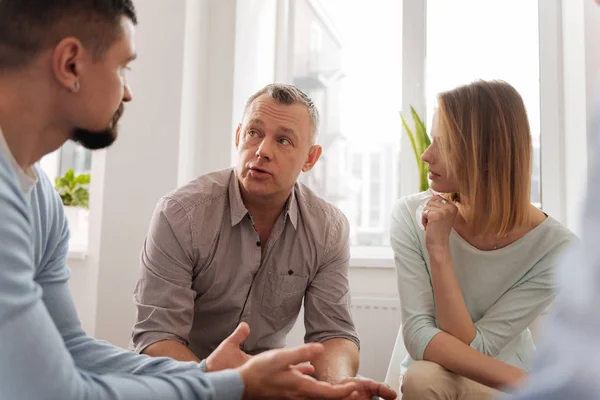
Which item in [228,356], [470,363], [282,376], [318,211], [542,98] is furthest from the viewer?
[542,98]

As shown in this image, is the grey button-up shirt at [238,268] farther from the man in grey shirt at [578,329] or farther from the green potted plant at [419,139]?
the man in grey shirt at [578,329]

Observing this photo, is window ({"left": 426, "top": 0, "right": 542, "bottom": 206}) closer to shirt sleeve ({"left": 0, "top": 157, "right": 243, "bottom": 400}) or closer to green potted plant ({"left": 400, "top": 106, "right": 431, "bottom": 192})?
green potted plant ({"left": 400, "top": 106, "right": 431, "bottom": 192})

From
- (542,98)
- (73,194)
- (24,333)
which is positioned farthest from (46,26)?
(542,98)

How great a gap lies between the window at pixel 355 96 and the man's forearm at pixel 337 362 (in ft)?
4.47

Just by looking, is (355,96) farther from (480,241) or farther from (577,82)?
(480,241)

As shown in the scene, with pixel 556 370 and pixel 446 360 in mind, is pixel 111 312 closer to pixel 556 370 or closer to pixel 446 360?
pixel 446 360

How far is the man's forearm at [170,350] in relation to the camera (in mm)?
1540

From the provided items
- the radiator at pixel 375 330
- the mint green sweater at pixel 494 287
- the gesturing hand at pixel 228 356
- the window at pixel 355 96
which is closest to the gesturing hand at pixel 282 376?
the gesturing hand at pixel 228 356

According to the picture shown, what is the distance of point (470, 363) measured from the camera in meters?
1.48

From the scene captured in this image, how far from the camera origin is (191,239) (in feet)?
5.54

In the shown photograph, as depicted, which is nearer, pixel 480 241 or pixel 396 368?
pixel 480 241

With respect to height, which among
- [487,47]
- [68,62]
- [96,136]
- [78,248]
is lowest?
[78,248]

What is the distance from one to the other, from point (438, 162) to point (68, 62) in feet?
3.67

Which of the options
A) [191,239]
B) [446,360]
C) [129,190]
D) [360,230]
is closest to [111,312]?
[129,190]
